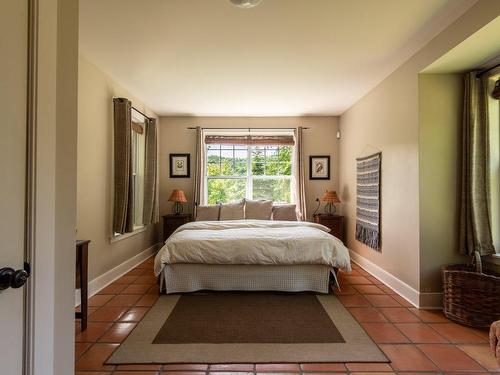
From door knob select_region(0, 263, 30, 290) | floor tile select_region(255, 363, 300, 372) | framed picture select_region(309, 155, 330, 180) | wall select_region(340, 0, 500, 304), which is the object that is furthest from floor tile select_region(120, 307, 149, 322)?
framed picture select_region(309, 155, 330, 180)

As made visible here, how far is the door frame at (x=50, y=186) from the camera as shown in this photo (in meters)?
0.98

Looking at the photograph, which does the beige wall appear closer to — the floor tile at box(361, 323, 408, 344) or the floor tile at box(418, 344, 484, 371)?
the floor tile at box(361, 323, 408, 344)

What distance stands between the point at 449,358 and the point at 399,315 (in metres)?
0.69

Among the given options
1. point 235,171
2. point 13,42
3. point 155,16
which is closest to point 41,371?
point 13,42

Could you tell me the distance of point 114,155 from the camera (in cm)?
373

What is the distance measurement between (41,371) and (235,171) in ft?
15.7

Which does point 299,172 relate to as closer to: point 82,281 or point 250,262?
point 250,262

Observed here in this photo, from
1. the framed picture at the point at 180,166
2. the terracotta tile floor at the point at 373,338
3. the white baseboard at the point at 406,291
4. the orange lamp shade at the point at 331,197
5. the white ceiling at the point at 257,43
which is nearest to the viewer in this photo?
the terracotta tile floor at the point at 373,338

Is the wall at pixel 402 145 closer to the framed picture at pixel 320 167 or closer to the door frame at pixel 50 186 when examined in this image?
the framed picture at pixel 320 167

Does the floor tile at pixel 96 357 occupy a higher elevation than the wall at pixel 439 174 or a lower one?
lower

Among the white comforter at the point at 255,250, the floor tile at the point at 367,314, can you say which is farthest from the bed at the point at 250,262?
the floor tile at the point at 367,314

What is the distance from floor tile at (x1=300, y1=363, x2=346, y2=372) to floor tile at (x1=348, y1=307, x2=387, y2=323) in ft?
2.50

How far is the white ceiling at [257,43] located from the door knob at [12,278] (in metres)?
2.03

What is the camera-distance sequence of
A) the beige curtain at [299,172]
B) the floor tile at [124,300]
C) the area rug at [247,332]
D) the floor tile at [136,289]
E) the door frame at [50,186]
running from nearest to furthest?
the door frame at [50,186], the area rug at [247,332], the floor tile at [124,300], the floor tile at [136,289], the beige curtain at [299,172]
